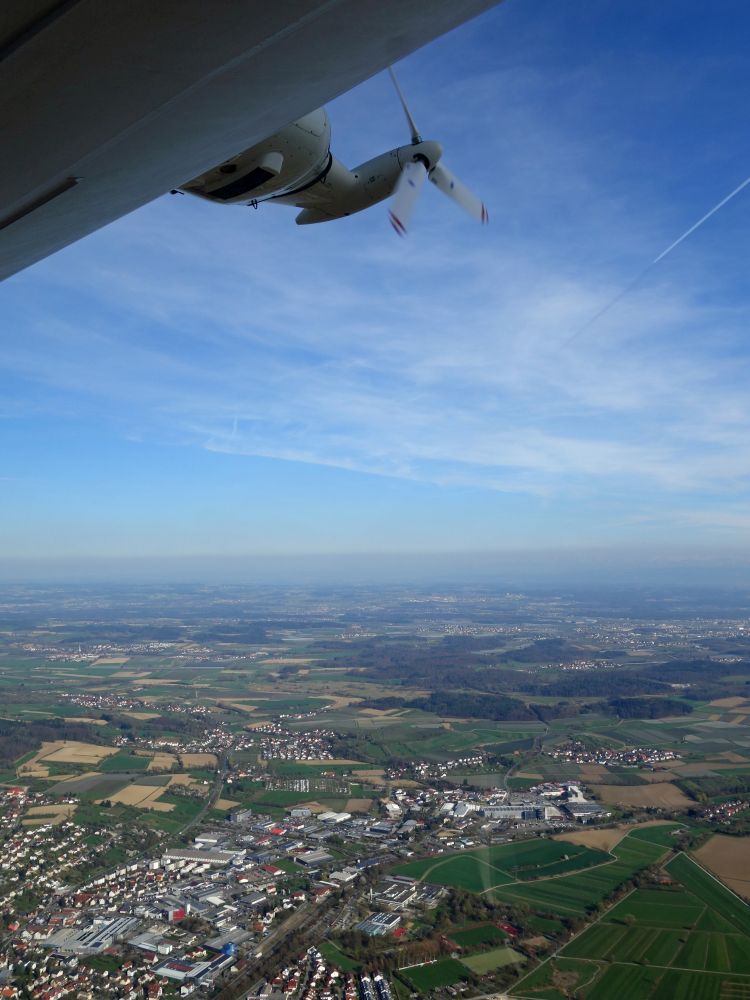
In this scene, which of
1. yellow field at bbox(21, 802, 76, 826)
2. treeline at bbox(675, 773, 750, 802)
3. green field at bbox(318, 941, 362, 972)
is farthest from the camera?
treeline at bbox(675, 773, 750, 802)

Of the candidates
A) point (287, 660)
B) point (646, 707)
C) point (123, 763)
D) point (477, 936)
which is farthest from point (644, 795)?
point (287, 660)

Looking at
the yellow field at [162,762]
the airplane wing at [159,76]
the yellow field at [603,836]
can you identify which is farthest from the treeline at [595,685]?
the airplane wing at [159,76]

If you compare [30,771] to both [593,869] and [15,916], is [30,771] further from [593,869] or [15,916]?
[593,869]

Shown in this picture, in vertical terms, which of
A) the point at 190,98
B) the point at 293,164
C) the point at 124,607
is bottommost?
the point at 124,607

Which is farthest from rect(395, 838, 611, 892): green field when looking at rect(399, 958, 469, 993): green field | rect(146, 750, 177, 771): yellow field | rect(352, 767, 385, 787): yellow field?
rect(146, 750, 177, 771): yellow field

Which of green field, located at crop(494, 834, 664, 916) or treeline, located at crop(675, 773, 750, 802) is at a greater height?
green field, located at crop(494, 834, 664, 916)

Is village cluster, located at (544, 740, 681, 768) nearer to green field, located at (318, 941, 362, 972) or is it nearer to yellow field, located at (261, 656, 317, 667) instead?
green field, located at (318, 941, 362, 972)

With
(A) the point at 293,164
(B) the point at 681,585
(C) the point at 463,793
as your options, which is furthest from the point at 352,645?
(B) the point at 681,585
